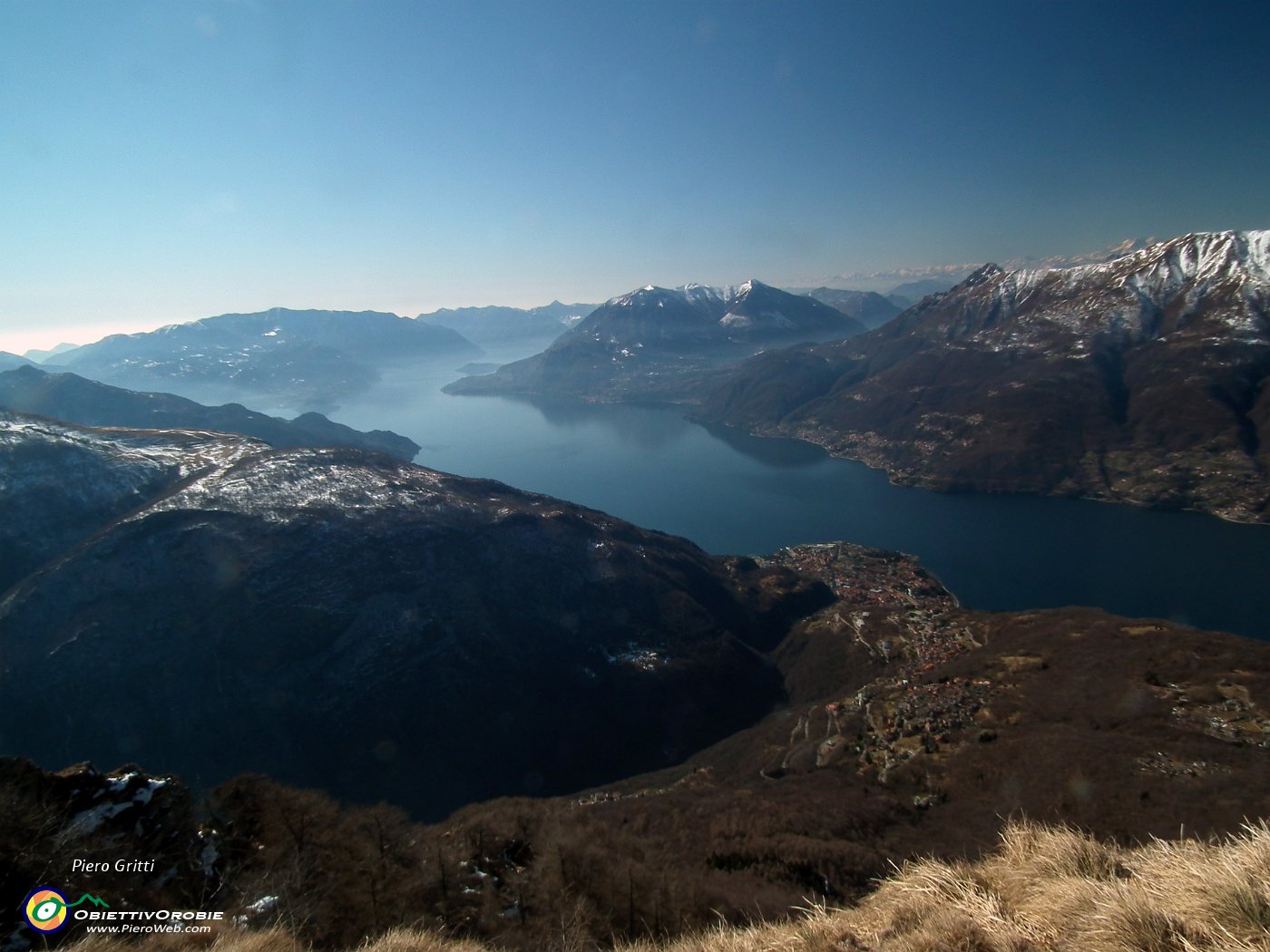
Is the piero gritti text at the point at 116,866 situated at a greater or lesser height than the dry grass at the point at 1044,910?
lesser

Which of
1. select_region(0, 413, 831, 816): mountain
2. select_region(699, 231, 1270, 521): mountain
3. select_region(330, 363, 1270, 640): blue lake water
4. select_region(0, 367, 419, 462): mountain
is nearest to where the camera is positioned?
select_region(0, 413, 831, 816): mountain

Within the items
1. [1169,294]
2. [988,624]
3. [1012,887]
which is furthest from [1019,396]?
[1012,887]

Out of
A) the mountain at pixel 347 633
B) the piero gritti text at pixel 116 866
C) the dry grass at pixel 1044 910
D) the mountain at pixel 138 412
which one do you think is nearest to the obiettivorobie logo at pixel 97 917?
the dry grass at pixel 1044 910

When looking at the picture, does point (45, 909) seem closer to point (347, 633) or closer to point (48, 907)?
point (48, 907)

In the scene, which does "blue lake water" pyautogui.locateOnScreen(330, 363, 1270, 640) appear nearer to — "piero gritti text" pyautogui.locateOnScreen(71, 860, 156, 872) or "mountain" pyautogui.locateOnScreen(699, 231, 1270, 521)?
"mountain" pyautogui.locateOnScreen(699, 231, 1270, 521)

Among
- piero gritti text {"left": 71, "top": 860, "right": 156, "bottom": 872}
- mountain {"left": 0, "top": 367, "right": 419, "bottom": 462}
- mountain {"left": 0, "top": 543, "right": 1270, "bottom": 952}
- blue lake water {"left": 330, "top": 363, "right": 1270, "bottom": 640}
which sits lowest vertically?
blue lake water {"left": 330, "top": 363, "right": 1270, "bottom": 640}

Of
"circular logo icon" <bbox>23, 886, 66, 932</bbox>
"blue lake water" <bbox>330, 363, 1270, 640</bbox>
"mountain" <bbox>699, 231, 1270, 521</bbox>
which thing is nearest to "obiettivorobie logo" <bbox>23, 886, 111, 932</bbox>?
"circular logo icon" <bbox>23, 886, 66, 932</bbox>

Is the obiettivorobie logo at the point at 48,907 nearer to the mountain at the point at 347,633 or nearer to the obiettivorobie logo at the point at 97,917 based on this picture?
the obiettivorobie logo at the point at 97,917
